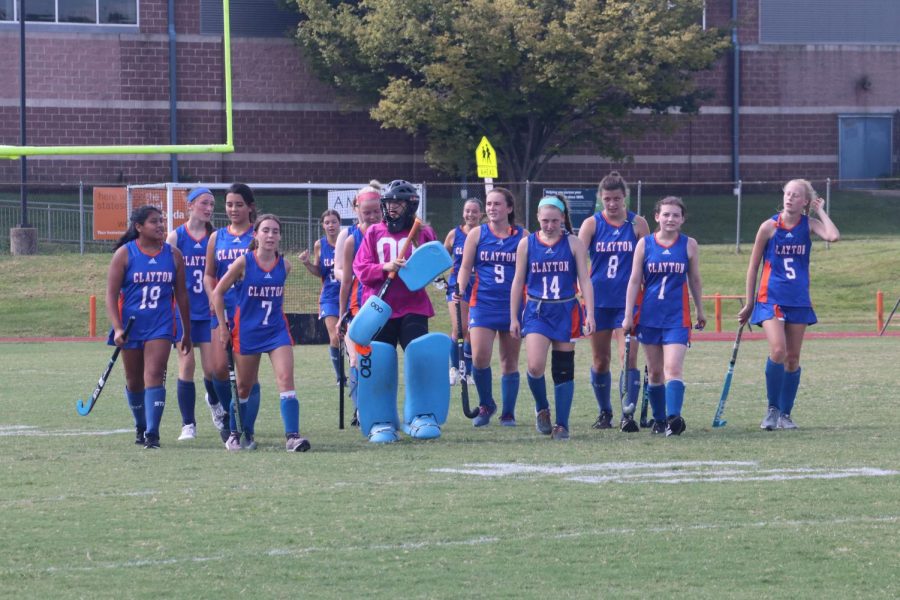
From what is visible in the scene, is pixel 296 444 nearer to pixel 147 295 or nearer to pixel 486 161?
pixel 147 295

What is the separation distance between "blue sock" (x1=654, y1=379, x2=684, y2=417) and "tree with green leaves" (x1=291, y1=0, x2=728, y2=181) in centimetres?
2964

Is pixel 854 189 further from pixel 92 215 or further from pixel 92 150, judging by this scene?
pixel 92 150

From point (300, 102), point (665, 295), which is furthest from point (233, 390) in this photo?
point (300, 102)

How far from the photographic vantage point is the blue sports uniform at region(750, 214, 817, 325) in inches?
440

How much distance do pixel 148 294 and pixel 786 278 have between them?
470 cm

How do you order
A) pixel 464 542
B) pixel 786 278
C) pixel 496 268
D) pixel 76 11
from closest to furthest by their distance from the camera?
pixel 464 542, pixel 786 278, pixel 496 268, pixel 76 11

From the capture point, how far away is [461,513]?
7.27 metres

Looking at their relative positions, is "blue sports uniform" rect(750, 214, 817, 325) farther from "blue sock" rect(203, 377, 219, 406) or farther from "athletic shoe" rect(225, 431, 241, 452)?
"blue sock" rect(203, 377, 219, 406)

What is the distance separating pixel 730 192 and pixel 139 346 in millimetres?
38309

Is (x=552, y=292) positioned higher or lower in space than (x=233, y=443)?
higher

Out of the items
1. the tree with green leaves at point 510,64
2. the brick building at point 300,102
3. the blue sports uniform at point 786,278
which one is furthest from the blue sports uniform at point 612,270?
the brick building at point 300,102

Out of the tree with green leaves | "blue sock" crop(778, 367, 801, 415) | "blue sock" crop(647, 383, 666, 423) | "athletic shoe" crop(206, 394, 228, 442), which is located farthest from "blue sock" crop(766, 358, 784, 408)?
the tree with green leaves

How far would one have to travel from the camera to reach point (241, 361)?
1023 cm

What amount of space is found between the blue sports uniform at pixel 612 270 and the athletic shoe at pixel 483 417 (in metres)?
1.20
